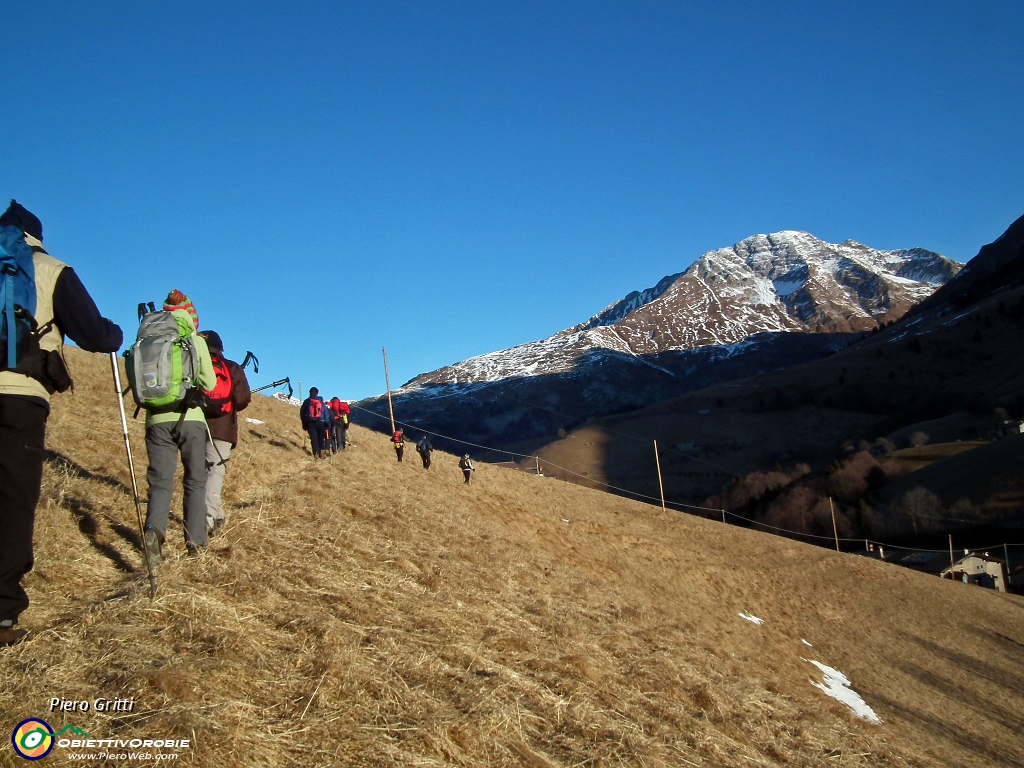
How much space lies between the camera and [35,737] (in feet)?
11.6

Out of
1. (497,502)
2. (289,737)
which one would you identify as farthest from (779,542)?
(289,737)

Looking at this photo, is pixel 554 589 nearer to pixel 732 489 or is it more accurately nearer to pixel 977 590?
pixel 977 590

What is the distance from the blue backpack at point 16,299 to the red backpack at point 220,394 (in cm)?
303

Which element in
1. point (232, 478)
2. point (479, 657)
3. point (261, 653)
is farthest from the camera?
point (232, 478)

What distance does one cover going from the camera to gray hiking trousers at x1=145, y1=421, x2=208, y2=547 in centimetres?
615

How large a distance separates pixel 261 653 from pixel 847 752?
495 centimetres

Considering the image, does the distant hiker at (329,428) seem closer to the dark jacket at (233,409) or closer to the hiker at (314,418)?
the hiker at (314,418)

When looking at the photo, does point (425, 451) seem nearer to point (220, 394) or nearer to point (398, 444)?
point (398, 444)

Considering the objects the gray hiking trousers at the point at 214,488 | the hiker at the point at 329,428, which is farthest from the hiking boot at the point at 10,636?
the hiker at the point at 329,428

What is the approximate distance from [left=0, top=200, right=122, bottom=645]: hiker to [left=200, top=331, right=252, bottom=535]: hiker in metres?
→ 2.59

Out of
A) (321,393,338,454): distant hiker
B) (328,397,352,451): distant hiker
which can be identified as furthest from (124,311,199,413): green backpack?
(328,397,352,451): distant hiker

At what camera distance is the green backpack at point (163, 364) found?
589 centimetres

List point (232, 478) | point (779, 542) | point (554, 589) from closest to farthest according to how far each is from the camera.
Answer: point (554, 589) → point (232, 478) → point (779, 542)

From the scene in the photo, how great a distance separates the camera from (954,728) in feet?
41.5
